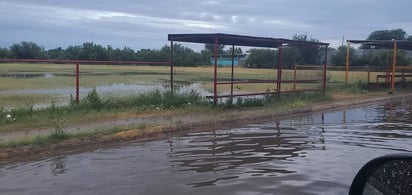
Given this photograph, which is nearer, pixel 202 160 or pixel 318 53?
pixel 202 160

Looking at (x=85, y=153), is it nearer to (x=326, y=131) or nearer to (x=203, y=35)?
(x=326, y=131)

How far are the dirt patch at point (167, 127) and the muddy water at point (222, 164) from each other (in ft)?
1.58

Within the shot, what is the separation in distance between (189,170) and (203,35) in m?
9.51

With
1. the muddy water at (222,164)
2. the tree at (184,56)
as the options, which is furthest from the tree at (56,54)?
the muddy water at (222,164)

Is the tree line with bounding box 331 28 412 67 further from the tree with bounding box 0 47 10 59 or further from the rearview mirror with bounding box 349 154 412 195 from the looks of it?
the rearview mirror with bounding box 349 154 412 195

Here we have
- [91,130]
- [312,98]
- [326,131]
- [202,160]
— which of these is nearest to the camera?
[202,160]

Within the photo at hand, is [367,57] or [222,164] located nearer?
[222,164]

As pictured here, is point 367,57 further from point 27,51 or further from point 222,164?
point 222,164

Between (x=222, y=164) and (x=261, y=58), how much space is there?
5324cm

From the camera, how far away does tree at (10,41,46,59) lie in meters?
45.7

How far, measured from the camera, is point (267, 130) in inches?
501

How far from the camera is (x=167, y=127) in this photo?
40.1ft

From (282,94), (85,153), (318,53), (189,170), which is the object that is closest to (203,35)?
(282,94)

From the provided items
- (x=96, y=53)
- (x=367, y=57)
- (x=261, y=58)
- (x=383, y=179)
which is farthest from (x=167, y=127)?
(x=261, y=58)
